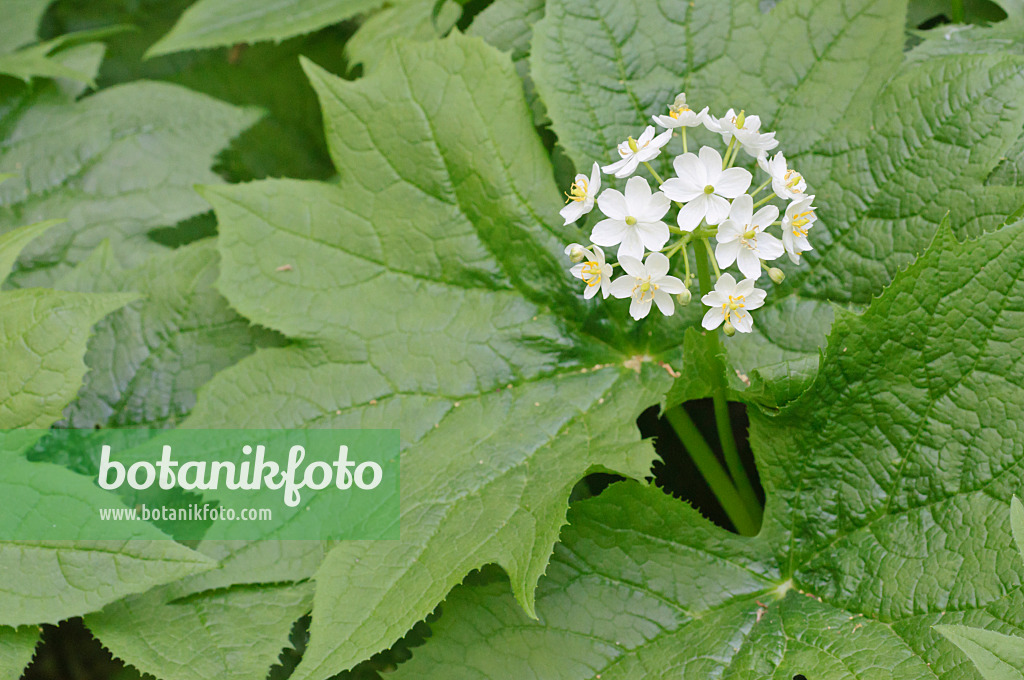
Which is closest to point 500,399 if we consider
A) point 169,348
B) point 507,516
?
point 507,516

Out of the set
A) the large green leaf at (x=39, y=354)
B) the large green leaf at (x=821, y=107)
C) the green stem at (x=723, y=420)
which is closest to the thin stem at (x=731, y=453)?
the green stem at (x=723, y=420)

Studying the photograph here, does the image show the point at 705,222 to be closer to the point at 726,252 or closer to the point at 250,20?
the point at 726,252

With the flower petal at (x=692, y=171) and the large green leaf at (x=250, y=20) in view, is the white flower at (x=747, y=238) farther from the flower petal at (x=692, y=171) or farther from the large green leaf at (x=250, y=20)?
the large green leaf at (x=250, y=20)

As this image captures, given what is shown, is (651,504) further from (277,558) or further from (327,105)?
(327,105)

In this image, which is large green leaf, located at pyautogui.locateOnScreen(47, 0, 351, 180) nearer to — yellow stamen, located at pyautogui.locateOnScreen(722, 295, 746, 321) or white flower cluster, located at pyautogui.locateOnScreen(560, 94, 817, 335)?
white flower cluster, located at pyautogui.locateOnScreen(560, 94, 817, 335)

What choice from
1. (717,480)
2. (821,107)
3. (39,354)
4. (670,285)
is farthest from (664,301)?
A: (39,354)

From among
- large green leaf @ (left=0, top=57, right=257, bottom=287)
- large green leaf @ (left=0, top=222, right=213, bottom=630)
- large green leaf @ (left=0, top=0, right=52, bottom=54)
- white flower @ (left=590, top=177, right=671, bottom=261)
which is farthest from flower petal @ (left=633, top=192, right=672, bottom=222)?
large green leaf @ (left=0, top=0, right=52, bottom=54)
